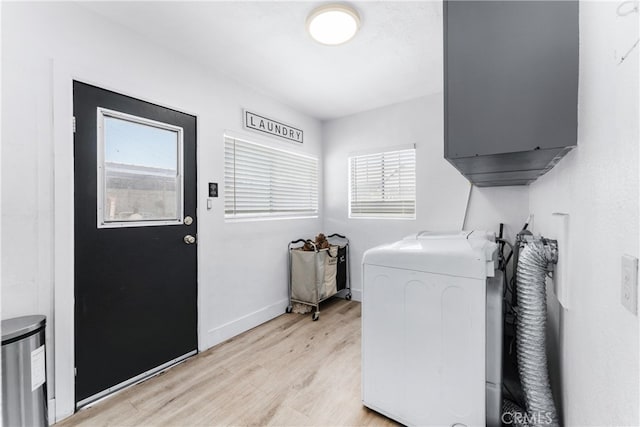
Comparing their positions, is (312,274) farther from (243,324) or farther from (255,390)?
(255,390)

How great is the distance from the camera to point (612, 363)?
0.70 m

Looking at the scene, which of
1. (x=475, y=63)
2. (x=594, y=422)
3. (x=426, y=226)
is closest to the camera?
(x=594, y=422)

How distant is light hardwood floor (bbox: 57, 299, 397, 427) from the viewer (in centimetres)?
160

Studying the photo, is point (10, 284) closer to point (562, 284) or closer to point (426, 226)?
point (562, 284)

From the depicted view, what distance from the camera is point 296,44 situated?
206 centimetres

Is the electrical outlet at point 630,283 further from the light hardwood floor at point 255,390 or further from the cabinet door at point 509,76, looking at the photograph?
the light hardwood floor at point 255,390

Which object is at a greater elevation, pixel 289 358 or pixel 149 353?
pixel 149 353

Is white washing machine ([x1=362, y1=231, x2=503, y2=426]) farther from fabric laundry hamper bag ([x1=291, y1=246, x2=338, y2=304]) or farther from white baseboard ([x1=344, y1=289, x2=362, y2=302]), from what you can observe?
white baseboard ([x1=344, y1=289, x2=362, y2=302])

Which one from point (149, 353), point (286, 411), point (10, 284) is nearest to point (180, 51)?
point (10, 284)

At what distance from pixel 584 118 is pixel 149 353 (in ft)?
9.10

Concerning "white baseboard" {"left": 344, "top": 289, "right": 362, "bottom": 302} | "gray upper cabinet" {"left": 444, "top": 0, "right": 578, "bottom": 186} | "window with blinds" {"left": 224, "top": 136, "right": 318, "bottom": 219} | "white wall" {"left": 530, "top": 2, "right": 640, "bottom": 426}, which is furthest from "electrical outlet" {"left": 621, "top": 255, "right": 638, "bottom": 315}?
"white baseboard" {"left": 344, "top": 289, "right": 362, "bottom": 302}

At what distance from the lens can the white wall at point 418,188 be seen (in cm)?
270

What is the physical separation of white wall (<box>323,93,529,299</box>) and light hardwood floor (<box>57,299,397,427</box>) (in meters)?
1.35

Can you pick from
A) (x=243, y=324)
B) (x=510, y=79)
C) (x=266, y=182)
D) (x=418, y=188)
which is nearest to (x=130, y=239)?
(x=243, y=324)
